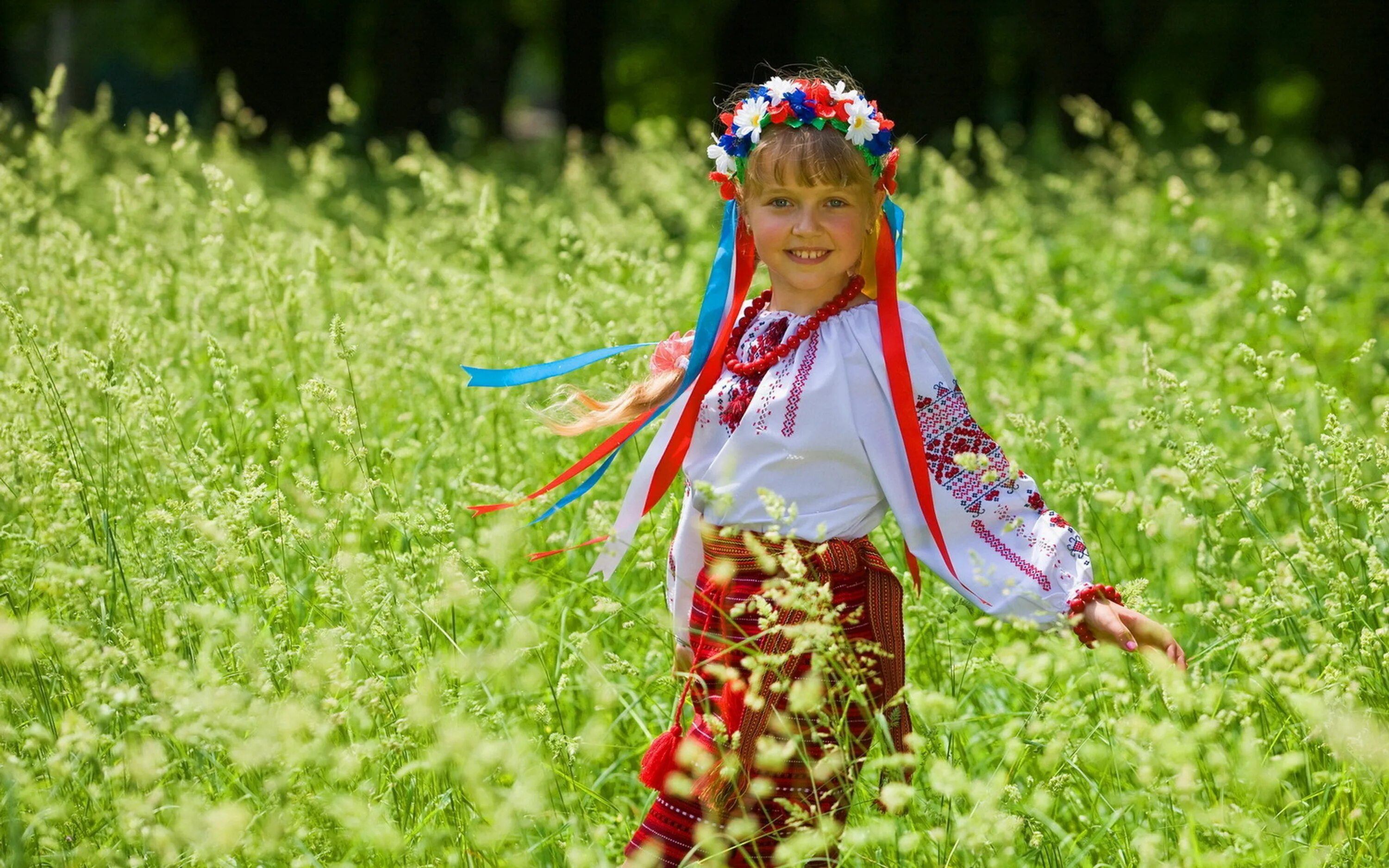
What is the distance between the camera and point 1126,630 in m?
2.21

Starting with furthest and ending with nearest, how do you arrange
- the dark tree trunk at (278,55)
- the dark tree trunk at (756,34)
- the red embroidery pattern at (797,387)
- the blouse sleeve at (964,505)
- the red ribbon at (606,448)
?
the dark tree trunk at (278,55) → the dark tree trunk at (756,34) → the red ribbon at (606,448) → the red embroidery pattern at (797,387) → the blouse sleeve at (964,505)

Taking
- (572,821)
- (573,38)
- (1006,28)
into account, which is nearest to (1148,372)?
(572,821)

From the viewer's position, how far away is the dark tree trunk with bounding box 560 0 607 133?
2047 centimetres

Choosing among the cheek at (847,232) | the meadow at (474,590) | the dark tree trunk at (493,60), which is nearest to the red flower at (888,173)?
the cheek at (847,232)

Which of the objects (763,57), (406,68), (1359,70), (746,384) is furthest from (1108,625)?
(406,68)

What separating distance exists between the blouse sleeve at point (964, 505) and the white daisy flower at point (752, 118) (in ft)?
1.32

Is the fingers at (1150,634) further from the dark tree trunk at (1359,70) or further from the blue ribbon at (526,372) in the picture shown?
the dark tree trunk at (1359,70)

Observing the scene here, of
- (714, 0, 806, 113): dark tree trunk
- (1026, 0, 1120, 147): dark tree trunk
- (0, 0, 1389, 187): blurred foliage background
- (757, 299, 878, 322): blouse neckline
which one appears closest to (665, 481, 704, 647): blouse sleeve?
(757, 299, 878, 322): blouse neckline

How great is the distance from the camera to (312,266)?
4.04m

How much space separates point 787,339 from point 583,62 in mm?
19058

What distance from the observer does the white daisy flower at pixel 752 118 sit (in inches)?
98.2

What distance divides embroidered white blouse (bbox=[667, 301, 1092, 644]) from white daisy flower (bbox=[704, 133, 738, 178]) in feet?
1.16

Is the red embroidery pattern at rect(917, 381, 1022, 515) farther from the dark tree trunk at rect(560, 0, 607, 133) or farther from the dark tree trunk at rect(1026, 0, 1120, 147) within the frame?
the dark tree trunk at rect(560, 0, 607, 133)

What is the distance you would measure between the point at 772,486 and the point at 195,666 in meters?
1.00
